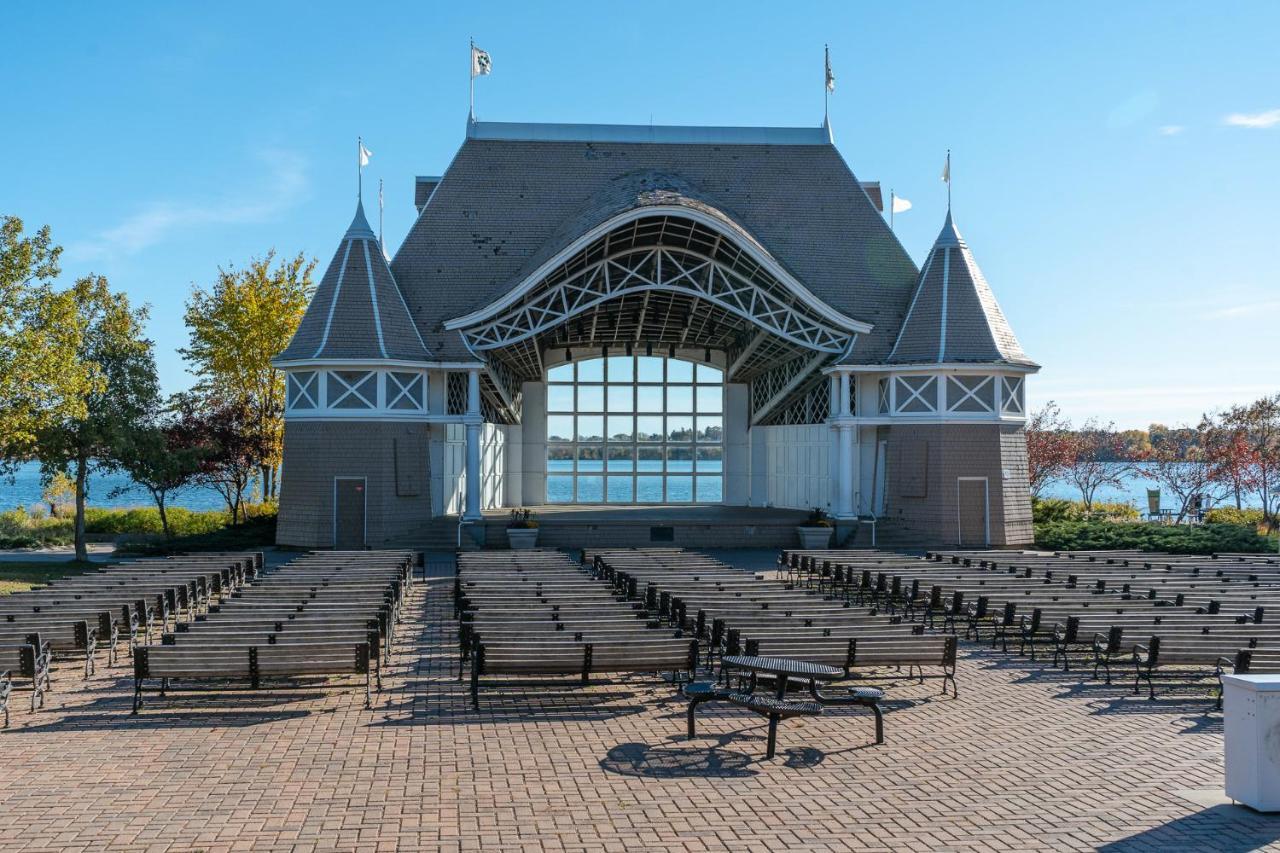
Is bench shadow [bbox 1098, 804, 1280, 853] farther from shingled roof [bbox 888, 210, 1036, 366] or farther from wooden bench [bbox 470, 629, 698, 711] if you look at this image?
→ shingled roof [bbox 888, 210, 1036, 366]

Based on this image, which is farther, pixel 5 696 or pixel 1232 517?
pixel 1232 517

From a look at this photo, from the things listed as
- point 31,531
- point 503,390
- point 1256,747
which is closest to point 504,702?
point 1256,747

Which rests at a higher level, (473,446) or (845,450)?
(473,446)

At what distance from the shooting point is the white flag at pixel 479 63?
35844mm

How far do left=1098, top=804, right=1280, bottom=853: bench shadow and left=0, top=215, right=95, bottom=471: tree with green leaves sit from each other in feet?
77.8

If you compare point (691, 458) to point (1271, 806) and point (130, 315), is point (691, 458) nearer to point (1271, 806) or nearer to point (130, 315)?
point (130, 315)

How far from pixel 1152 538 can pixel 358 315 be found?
23.0 metres

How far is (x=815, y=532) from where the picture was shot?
30531mm

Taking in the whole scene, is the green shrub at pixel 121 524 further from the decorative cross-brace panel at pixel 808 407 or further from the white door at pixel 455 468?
the decorative cross-brace panel at pixel 808 407

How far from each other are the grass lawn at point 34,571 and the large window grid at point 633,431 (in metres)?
20.0

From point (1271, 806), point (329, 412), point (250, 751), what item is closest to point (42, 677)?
point (250, 751)

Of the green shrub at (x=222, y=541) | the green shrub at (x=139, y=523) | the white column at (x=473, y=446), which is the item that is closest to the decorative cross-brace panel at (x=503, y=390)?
the white column at (x=473, y=446)

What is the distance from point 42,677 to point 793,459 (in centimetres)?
2873

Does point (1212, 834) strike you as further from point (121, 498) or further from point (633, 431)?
point (121, 498)
